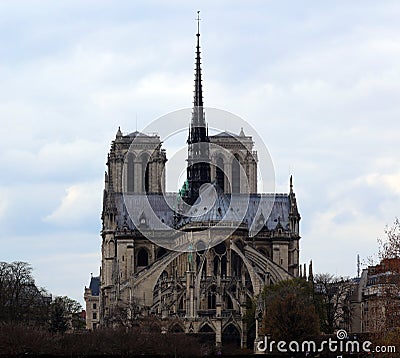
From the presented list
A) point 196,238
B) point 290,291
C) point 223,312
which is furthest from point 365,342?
point 196,238

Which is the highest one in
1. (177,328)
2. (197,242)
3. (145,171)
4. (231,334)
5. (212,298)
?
(145,171)

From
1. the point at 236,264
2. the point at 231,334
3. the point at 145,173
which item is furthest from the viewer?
the point at 145,173

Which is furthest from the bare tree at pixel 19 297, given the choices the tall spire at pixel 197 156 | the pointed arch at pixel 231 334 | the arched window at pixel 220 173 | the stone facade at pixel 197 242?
the arched window at pixel 220 173

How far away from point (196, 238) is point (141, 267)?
12.8m

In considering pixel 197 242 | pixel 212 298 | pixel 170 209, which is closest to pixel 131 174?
pixel 170 209

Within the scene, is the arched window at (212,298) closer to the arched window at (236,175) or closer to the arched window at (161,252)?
the arched window at (161,252)

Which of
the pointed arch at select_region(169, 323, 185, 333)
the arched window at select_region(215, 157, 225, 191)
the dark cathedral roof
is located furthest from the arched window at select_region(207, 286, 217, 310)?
the arched window at select_region(215, 157, 225, 191)

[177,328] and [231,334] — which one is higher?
[177,328]

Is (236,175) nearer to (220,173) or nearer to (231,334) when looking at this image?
(220,173)

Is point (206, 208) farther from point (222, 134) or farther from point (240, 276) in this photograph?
point (222, 134)

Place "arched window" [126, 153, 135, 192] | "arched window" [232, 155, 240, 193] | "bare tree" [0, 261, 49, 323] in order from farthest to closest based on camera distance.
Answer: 1. "arched window" [232, 155, 240, 193]
2. "arched window" [126, 153, 135, 192]
3. "bare tree" [0, 261, 49, 323]

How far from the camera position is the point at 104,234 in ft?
487

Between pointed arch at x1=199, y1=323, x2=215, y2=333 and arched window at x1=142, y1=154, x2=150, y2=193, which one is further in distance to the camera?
arched window at x1=142, y1=154, x2=150, y2=193

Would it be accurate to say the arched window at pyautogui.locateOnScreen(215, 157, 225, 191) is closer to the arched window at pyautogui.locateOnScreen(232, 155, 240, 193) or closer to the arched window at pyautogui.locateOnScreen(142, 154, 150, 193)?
the arched window at pyautogui.locateOnScreen(232, 155, 240, 193)
